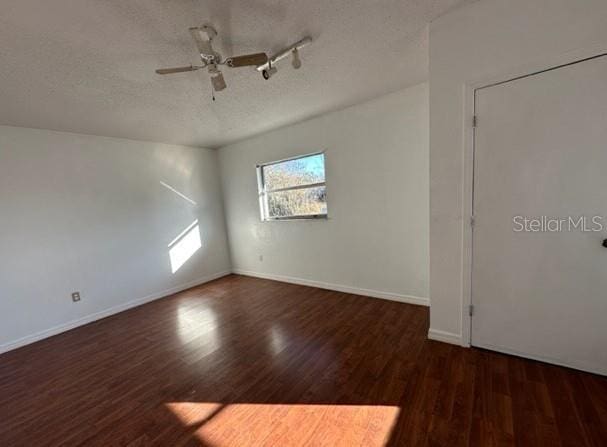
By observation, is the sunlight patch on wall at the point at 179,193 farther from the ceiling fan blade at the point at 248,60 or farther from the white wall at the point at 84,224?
the ceiling fan blade at the point at 248,60

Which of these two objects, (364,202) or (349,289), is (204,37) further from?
(349,289)

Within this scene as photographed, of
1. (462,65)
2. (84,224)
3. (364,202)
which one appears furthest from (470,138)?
(84,224)

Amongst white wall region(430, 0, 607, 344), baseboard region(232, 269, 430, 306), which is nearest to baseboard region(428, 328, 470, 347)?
white wall region(430, 0, 607, 344)

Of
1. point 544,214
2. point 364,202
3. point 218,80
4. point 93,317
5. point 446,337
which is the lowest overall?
point 93,317

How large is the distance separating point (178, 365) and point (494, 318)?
264 centimetres

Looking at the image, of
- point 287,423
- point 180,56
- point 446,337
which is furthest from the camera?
point 446,337

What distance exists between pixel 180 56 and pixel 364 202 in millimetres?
2407

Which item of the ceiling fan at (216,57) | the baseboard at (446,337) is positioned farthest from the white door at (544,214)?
the ceiling fan at (216,57)

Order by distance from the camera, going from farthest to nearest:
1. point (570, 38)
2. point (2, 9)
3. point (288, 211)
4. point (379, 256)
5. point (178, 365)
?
point (288, 211), point (379, 256), point (178, 365), point (570, 38), point (2, 9)

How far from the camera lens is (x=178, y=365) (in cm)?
216

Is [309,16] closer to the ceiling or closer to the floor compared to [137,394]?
closer to the ceiling

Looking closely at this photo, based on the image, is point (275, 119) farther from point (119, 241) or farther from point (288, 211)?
point (119, 241)

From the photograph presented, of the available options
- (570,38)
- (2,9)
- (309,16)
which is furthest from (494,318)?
(2,9)

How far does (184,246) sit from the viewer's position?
4.30 meters
